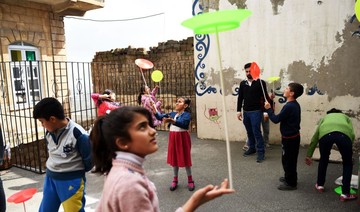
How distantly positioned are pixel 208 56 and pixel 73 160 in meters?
4.67

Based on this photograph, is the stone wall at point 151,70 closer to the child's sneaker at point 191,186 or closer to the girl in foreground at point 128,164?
the child's sneaker at point 191,186

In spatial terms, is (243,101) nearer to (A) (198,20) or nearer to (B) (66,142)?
(B) (66,142)

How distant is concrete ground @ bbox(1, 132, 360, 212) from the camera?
11.3 feet

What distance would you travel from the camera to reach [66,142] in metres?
2.39

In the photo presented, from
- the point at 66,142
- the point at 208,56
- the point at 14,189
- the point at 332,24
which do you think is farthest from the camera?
the point at 208,56

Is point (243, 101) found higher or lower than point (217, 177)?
higher

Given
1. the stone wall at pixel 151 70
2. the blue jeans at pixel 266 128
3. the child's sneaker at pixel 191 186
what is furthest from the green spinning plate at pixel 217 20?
Answer: the stone wall at pixel 151 70

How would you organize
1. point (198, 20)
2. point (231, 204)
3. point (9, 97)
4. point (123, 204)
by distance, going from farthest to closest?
point (9, 97)
point (231, 204)
point (198, 20)
point (123, 204)

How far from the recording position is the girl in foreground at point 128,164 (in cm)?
115

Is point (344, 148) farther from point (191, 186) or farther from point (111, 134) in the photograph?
point (111, 134)

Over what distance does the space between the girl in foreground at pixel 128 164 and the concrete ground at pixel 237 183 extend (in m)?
2.29

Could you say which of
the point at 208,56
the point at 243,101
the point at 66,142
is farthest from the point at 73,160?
the point at 208,56

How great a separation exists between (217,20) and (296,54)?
4.83m

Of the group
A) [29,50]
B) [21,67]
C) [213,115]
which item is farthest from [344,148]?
[29,50]
